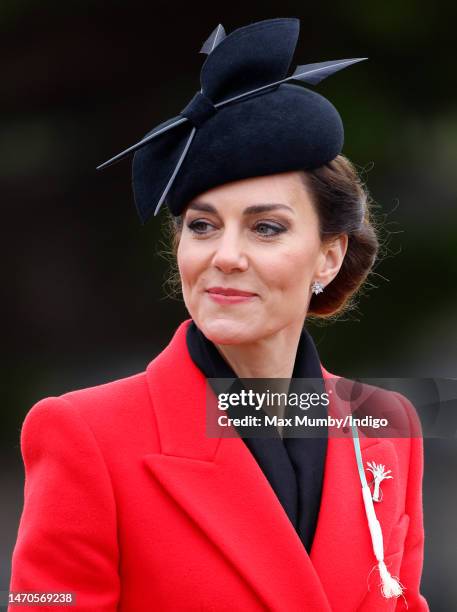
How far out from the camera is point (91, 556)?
7.35 ft

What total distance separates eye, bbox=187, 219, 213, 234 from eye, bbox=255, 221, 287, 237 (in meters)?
0.10

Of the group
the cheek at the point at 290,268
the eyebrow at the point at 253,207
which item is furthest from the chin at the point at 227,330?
the eyebrow at the point at 253,207

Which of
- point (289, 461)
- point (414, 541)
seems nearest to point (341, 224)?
point (289, 461)

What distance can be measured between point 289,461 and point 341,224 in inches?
21.3

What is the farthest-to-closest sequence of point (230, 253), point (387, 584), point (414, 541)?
point (414, 541) < point (387, 584) < point (230, 253)

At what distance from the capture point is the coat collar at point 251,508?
2330 millimetres

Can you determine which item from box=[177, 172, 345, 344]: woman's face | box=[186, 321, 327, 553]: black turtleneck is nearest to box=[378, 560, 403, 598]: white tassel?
box=[186, 321, 327, 553]: black turtleneck

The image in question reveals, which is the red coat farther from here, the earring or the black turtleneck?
the earring

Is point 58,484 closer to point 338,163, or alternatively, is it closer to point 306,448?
point 306,448

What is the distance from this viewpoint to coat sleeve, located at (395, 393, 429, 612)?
8.86ft

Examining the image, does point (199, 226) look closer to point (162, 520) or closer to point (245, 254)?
point (245, 254)

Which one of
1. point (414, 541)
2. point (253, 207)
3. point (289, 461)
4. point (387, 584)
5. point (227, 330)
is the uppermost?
point (253, 207)

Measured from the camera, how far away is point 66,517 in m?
2.23

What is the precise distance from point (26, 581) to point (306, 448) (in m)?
0.68
